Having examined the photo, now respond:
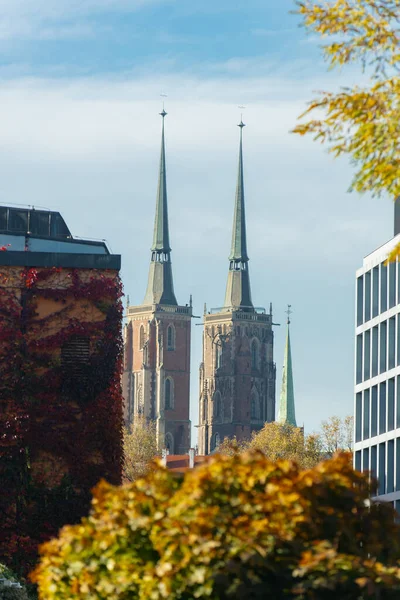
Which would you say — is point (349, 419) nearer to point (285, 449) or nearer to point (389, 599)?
point (285, 449)

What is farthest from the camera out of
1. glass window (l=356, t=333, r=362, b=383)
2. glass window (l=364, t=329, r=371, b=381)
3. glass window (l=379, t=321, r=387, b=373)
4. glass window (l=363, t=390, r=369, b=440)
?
glass window (l=356, t=333, r=362, b=383)

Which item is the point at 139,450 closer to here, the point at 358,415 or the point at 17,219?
the point at 358,415

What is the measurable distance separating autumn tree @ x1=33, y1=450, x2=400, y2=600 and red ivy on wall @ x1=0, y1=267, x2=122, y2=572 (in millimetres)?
21337

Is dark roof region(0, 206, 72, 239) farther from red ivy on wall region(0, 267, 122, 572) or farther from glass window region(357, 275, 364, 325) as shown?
red ivy on wall region(0, 267, 122, 572)

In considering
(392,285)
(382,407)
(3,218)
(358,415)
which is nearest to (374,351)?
(382,407)

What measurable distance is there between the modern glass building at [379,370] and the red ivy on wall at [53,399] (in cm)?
2623

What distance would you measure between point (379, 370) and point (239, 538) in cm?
5317

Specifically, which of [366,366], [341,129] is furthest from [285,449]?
[341,129]

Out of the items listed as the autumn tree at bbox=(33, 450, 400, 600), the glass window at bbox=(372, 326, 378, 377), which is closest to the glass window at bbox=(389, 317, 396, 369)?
the glass window at bbox=(372, 326, 378, 377)

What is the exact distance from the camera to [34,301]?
35.7 meters

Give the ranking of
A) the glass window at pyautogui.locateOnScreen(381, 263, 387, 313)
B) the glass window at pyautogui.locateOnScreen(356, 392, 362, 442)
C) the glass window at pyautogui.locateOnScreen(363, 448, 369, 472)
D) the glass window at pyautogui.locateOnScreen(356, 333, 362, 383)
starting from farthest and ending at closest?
1. the glass window at pyautogui.locateOnScreen(356, 333, 362, 383)
2. the glass window at pyautogui.locateOnScreen(356, 392, 362, 442)
3. the glass window at pyautogui.locateOnScreen(363, 448, 369, 472)
4. the glass window at pyautogui.locateOnScreen(381, 263, 387, 313)

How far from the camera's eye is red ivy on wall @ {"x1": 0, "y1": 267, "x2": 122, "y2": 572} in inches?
1346

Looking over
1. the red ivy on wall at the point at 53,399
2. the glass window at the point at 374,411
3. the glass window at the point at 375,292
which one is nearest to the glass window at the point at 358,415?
the glass window at the point at 374,411

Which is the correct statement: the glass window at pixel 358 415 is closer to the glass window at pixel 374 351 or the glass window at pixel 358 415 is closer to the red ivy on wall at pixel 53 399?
the glass window at pixel 374 351
